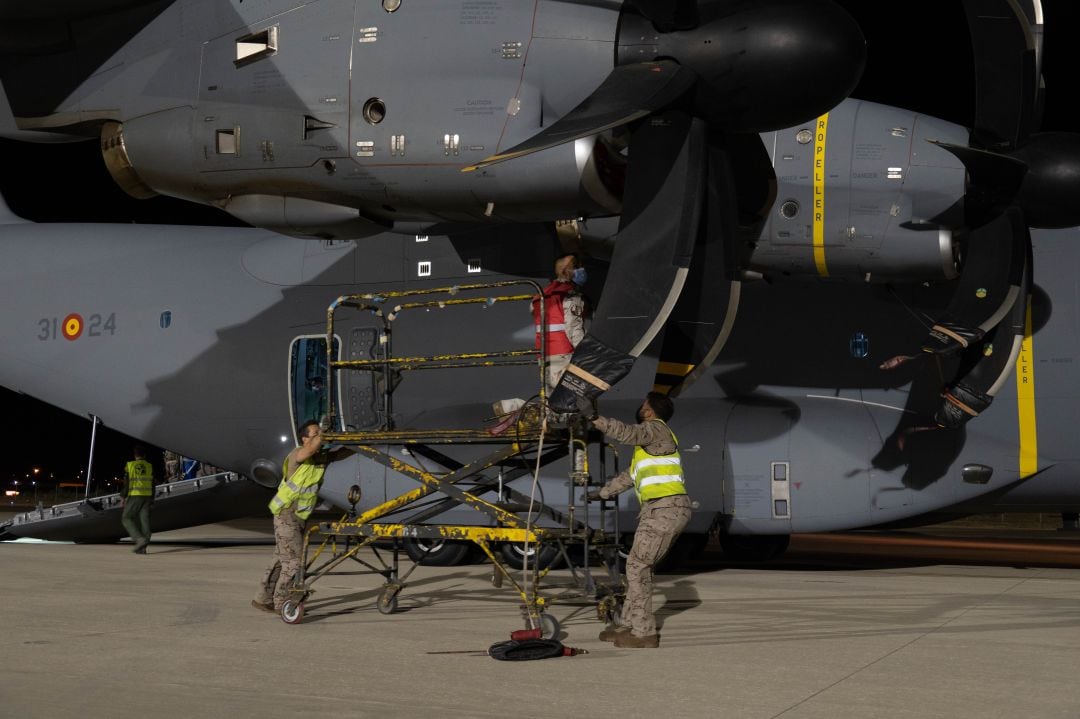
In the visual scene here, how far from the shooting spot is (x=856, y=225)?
37.6ft

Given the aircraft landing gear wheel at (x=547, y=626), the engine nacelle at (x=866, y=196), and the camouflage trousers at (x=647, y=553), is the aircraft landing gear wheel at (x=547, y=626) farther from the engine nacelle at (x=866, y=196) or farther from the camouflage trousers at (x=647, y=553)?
the engine nacelle at (x=866, y=196)

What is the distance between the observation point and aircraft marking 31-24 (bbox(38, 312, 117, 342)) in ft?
53.7

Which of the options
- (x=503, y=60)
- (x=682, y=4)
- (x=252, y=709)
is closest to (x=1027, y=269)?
(x=682, y=4)

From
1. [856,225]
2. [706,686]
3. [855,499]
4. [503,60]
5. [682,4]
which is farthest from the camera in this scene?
[855,499]

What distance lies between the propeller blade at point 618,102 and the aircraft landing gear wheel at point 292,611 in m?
3.60

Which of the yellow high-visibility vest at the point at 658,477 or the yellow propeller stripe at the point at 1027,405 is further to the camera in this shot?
the yellow propeller stripe at the point at 1027,405

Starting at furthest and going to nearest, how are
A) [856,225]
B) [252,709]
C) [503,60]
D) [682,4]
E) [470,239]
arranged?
[470,239]
[856,225]
[503,60]
[682,4]
[252,709]

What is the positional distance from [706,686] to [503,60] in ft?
18.4

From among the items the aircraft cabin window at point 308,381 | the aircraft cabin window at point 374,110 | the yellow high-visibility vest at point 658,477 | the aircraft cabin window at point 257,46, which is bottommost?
the yellow high-visibility vest at point 658,477

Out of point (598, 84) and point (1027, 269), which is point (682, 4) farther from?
point (1027, 269)

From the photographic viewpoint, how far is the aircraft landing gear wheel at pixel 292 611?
8.86 m

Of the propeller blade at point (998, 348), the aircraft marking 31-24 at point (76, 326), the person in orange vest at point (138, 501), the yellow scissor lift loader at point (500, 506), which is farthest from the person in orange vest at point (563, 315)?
the aircraft marking 31-24 at point (76, 326)

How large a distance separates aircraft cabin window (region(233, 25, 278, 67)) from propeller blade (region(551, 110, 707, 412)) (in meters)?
3.40

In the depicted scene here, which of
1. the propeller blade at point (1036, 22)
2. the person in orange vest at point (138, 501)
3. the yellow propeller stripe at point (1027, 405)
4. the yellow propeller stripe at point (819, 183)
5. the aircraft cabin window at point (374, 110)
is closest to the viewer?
the aircraft cabin window at point (374, 110)
